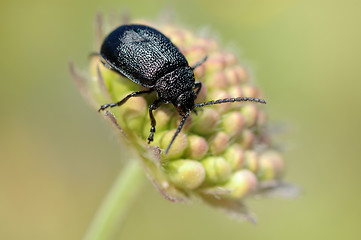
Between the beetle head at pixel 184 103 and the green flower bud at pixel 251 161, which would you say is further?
the green flower bud at pixel 251 161

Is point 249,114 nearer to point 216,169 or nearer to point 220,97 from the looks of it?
point 220,97

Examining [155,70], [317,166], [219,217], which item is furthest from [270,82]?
[155,70]

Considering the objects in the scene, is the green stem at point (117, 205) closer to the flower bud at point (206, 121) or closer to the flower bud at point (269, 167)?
the flower bud at point (206, 121)

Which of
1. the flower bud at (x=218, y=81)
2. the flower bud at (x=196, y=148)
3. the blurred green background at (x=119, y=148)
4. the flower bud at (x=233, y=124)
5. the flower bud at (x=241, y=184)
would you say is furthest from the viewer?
the blurred green background at (x=119, y=148)

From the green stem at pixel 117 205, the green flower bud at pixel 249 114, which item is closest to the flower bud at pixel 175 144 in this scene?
the green stem at pixel 117 205

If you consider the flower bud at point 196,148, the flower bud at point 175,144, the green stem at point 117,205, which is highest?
the flower bud at point 196,148
